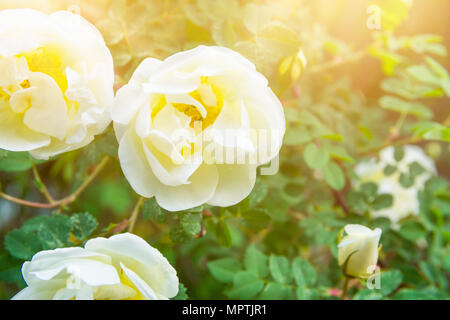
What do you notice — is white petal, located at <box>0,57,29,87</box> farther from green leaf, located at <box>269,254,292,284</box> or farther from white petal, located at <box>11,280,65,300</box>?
green leaf, located at <box>269,254,292,284</box>

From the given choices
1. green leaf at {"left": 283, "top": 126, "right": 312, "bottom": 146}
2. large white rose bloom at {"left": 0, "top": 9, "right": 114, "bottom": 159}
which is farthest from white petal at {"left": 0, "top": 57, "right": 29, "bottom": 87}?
green leaf at {"left": 283, "top": 126, "right": 312, "bottom": 146}

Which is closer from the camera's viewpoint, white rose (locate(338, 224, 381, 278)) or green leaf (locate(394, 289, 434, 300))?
white rose (locate(338, 224, 381, 278))

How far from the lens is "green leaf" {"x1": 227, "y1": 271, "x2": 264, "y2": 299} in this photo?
2.87 feet

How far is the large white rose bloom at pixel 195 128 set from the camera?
0.56 meters

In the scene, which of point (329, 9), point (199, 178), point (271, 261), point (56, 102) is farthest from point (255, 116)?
point (329, 9)

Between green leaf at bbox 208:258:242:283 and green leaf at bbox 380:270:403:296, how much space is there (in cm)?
30

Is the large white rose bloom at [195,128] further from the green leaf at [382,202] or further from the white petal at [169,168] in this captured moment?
the green leaf at [382,202]

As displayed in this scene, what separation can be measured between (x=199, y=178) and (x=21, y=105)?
25 cm

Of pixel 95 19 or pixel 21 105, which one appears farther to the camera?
pixel 95 19

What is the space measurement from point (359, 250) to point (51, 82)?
51 centimetres

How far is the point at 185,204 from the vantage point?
0.58m

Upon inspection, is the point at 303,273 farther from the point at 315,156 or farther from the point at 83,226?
the point at 83,226

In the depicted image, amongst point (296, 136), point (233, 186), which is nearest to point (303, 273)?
point (296, 136)

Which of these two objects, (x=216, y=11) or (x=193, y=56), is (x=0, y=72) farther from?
(x=216, y=11)
